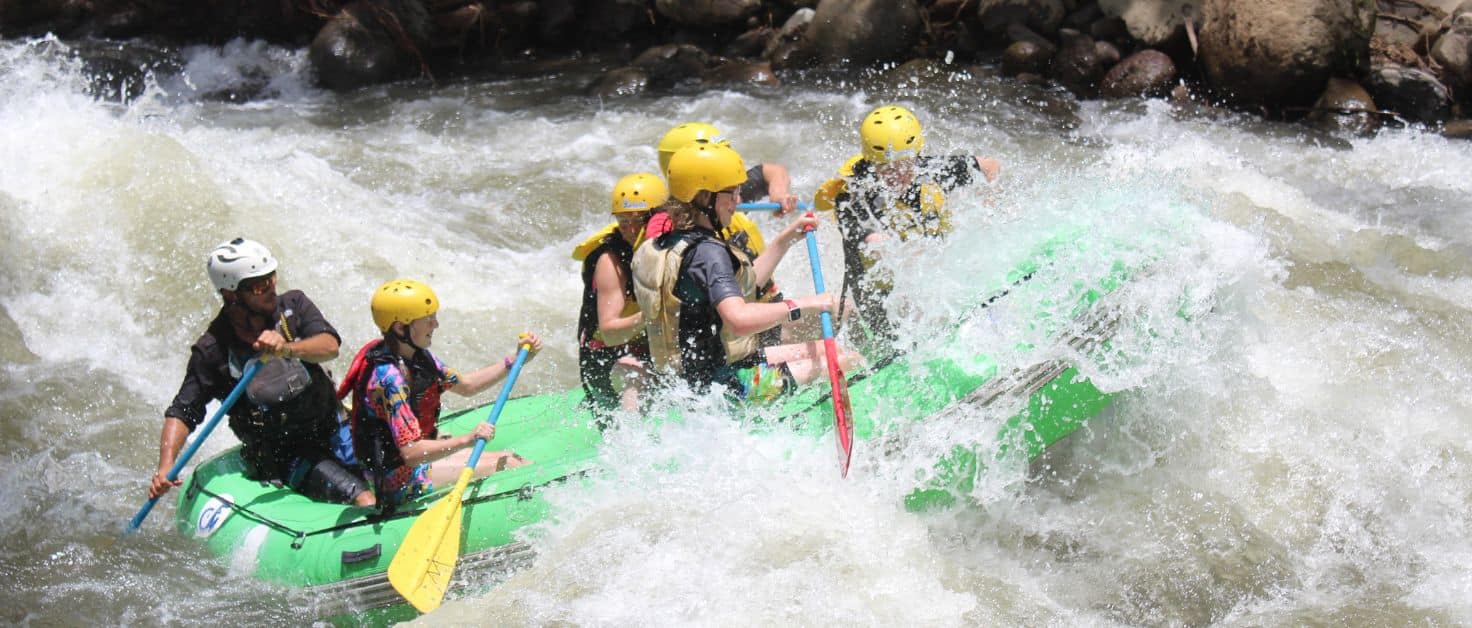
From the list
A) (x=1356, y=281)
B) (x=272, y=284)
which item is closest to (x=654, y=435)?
(x=272, y=284)

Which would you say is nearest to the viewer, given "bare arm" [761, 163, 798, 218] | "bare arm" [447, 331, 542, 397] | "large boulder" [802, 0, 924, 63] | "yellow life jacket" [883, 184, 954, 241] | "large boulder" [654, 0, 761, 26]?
"bare arm" [447, 331, 542, 397]

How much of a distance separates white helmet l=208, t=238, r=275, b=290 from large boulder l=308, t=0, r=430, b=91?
707 centimetres

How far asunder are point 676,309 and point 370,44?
8.04 m

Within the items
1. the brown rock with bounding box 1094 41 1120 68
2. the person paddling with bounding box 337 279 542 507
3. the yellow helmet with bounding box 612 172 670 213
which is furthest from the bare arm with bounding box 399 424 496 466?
the brown rock with bounding box 1094 41 1120 68

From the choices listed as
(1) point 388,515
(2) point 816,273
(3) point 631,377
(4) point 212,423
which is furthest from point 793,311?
(4) point 212,423

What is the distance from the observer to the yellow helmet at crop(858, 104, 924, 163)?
15.8ft

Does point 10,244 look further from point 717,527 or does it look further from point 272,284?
point 717,527

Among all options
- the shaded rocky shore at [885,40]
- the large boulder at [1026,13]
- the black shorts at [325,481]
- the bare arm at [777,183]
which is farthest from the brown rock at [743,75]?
the black shorts at [325,481]

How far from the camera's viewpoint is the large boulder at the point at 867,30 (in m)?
10.6

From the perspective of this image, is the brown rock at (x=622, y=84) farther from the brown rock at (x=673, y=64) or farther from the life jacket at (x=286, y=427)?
the life jacket at (x=286, y=427)

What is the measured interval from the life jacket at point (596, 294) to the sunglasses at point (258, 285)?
112cm

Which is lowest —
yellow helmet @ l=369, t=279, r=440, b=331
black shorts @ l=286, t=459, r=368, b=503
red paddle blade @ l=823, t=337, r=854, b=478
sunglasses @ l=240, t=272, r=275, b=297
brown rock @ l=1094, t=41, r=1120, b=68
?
brown rock @ l=1094, t=41, r=1120, b=68

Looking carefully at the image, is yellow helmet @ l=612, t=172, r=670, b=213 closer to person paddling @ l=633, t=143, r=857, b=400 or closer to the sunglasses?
person paddling @ l=633, t=143, r=857, b=400

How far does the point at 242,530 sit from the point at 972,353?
9.16 ft
